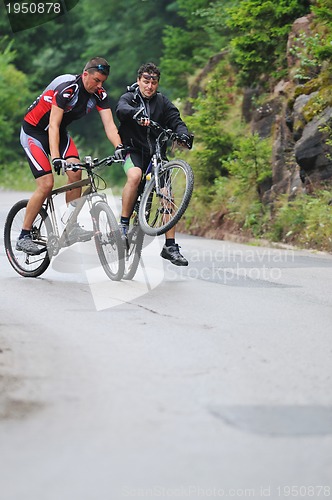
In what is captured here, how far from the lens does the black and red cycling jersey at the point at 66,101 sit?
10273 mm

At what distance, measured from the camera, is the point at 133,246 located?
10.5 m

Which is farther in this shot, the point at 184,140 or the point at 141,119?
the point at 184,140

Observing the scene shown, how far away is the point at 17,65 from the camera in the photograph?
61531mm

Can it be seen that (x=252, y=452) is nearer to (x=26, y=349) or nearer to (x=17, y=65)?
(x=26, y=349)

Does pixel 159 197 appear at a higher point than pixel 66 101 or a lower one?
lower

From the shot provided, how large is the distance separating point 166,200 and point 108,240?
633mm

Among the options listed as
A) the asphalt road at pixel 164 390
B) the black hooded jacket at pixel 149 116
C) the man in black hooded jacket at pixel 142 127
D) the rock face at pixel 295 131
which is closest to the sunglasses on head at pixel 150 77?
the man in black hooded jacket at pixel 142 127

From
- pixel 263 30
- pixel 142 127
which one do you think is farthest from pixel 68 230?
pixel 263 30

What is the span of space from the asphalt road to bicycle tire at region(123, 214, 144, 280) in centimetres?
19

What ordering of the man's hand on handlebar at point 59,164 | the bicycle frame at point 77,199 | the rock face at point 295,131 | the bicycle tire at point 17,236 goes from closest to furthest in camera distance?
the man's hand on handlebar at point 59,164, the bicycle frame at point 77,199, the bicycle tire at point 17,236, the rock face at point 295,131

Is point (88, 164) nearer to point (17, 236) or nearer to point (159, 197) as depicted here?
point (159, 197)

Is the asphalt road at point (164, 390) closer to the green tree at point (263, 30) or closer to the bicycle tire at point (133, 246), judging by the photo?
the bicycle tire at point (133, 246)

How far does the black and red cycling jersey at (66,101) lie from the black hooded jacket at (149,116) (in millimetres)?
230

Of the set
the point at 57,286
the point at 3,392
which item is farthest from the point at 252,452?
the point at 57,286
